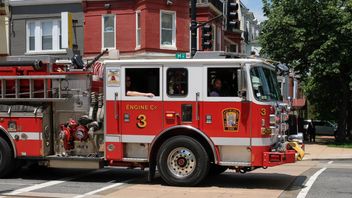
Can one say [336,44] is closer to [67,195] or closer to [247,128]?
[247,128]

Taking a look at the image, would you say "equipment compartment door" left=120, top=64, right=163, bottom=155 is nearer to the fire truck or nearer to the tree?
the fire truck

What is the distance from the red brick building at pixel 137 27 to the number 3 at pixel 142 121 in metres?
15.6

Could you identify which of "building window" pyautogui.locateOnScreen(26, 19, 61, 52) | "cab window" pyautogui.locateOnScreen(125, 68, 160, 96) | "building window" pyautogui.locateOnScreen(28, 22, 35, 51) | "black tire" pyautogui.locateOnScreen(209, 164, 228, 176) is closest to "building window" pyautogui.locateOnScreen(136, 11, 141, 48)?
"building window" pyautogui.locateOnScreen(26, 19, 61, 52)

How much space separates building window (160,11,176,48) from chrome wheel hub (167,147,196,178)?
55.8ft

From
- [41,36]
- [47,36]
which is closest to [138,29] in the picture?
[47,36]

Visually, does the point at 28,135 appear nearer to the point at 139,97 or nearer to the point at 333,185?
the point at 139,97

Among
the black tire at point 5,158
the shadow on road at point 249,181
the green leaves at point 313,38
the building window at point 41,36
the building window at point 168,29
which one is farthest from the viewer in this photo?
the building window at point 41,36

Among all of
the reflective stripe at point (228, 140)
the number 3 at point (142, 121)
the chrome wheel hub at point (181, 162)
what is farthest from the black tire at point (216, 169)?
the number 3 at point (142, 121)

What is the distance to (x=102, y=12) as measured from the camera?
2858cm

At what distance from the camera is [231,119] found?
1090cm

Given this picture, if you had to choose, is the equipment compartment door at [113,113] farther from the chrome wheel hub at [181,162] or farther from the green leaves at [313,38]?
the green leaves at [313,38]

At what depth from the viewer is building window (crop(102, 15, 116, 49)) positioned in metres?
28.4

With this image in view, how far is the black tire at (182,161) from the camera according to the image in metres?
11.0

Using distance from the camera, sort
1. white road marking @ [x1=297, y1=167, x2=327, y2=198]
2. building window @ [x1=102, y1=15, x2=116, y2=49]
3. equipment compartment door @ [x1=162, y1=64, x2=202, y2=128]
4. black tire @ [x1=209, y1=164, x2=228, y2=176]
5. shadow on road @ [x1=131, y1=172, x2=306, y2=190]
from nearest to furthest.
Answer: white road marking @ [x1=297, y1=167, x2=327, y2=198] < equipment compartment door @ [x1=162, y1=64, x2=202, y2=128] < shadow on road @ [x1=131, y1=172, x2=306, y2=190] < black tire @ [x1=209, y1=164, x2=228, y2=176] < building window @ [x1=102, y1=15, x2=116, y2=49]
